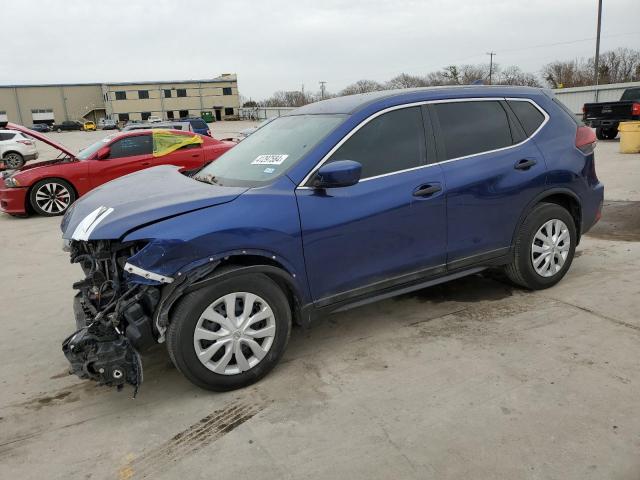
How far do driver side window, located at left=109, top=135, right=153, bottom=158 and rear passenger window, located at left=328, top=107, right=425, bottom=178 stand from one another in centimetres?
724

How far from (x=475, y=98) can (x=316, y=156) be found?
5.27ft

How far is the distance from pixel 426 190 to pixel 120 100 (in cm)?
9787

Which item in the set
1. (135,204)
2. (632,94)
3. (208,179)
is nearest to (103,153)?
(208,179)

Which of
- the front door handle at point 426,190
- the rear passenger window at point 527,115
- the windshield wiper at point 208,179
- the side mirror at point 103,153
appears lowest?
the front door handle at point 426,190

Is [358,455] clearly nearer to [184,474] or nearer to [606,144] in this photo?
[184,474]

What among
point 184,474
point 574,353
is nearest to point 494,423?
point 574,353

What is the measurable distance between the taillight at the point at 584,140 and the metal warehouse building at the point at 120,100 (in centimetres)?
9299

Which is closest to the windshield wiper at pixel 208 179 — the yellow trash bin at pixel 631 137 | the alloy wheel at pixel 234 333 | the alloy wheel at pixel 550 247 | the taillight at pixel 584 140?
the alloy wheel at pixel 234 333

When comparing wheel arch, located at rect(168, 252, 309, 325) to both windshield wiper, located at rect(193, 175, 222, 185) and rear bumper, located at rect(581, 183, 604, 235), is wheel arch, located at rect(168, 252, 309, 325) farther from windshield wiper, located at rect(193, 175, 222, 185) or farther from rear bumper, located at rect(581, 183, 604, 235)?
rear bumper, located at rect(581, 183, 604, 235)

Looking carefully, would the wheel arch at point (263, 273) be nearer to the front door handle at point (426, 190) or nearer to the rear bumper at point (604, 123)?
the front door handle at point (426, 190)

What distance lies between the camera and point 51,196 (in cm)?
956

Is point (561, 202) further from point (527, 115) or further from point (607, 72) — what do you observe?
point (607, 72)

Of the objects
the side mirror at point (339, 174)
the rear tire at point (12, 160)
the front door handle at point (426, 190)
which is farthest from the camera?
the rear tire at point (12, 160)

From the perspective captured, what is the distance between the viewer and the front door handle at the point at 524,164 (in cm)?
422
